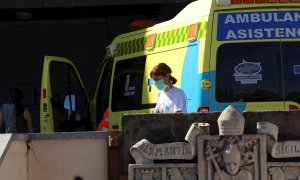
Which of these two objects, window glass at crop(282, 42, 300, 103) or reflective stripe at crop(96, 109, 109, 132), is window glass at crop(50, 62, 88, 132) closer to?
reflective stripe at crop(96, 109, 109, 132)

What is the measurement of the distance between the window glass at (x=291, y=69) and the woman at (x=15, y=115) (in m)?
4.39

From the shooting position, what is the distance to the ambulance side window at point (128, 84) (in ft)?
32.2

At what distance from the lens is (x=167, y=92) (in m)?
7.92

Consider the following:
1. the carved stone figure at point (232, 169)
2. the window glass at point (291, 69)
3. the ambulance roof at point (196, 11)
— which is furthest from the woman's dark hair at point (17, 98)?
the carved stone figure at point (232, 169)

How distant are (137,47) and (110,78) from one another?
3.94 feet

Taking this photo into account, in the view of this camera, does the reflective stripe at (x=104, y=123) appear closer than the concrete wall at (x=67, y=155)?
No

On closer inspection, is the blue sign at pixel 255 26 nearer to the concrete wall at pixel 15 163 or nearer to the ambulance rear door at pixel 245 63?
the ambulance rear door at pixel 245 63

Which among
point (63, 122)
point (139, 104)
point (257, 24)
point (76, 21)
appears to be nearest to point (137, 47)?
point (139, 104)

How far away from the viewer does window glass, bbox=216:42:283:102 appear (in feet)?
27.0

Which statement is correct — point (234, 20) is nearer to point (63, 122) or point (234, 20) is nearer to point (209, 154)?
point (209, 154)

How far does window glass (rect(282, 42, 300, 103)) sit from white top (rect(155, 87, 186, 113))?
123 centimetres

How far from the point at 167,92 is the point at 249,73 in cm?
97

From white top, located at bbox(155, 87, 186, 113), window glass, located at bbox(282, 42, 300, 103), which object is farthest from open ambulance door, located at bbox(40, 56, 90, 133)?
window glass, located at bbox(282, 42, 300, 103)

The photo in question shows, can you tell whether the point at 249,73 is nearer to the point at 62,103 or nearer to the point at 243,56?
the point at 243,56
